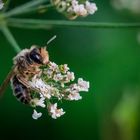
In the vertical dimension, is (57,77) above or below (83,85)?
above

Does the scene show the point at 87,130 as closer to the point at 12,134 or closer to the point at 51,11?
the point at 12,134

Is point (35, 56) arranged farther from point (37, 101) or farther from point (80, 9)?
point (80, 9)

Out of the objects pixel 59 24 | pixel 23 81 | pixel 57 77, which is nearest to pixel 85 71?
pixel 59 24

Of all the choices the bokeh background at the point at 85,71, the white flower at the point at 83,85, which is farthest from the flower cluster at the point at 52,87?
the bokeh background at the point at 85,71

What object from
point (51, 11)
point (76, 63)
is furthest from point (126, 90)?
point (51, 11)

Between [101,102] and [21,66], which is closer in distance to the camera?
[21,66]

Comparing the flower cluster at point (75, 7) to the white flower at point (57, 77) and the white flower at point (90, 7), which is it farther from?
the white flower at point (57, 77)

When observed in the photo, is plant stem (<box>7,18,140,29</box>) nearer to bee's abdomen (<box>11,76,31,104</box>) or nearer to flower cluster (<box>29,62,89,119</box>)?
flower cluster (<box>29,62,89,119</box>)
